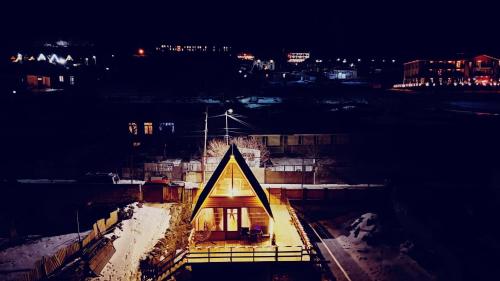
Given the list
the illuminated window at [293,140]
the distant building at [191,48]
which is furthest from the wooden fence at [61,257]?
the distant building at [191,48]

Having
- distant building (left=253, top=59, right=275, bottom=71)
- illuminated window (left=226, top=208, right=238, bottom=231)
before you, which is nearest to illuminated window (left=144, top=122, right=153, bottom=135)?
illuminated window (left=226, top=208, right=238, bottom=231)

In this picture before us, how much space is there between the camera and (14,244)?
21.0 meters

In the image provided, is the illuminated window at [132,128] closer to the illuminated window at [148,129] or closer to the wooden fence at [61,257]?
the illuminated window at [148,129]

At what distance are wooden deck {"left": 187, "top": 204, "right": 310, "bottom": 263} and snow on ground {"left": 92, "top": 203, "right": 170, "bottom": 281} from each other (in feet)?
10.7

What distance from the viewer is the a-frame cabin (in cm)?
1772

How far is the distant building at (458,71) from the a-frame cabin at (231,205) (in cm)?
6192

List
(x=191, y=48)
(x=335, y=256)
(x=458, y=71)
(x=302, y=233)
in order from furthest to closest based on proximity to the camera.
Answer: (x=191, y=48)
(x=458, y=71)
(x=335, y=256)
(x=302, y=233)

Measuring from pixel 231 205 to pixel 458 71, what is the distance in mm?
65801

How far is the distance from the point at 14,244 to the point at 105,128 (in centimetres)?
2396

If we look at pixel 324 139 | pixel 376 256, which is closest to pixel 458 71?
pixel 324 139

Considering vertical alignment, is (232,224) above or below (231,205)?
below

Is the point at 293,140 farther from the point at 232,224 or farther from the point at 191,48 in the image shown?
the point at 191,48

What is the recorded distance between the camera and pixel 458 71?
69250 millimetres

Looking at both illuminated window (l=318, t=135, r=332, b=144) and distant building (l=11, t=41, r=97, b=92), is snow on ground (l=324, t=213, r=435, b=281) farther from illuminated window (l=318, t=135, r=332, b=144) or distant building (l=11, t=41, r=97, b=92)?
distant building (l=11, t=41, r=97, b=92)
